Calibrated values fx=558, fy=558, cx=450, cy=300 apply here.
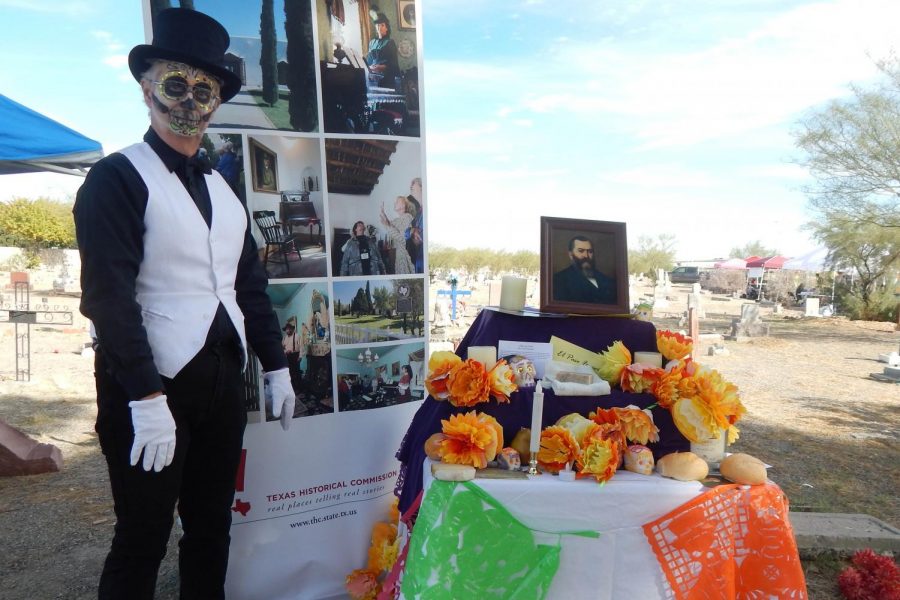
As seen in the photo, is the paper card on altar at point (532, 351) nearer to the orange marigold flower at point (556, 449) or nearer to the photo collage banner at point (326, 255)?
the orange marigold flower at point (556, 449)

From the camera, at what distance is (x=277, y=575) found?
2371mm

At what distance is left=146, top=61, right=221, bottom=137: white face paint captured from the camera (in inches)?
66.4

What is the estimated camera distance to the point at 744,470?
73.5 inches

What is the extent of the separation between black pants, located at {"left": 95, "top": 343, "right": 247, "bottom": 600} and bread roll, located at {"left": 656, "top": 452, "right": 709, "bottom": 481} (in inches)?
56.9

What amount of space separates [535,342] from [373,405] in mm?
798

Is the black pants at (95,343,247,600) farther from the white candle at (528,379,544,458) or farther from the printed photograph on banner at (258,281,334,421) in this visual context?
the white candle at (528,379,544,458)

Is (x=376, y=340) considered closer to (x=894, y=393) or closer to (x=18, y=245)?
(x=894, y=393)

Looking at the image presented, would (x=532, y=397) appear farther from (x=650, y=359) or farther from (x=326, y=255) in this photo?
(x=326, y=255)

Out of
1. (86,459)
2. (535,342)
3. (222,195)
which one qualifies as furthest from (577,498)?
(86,459)

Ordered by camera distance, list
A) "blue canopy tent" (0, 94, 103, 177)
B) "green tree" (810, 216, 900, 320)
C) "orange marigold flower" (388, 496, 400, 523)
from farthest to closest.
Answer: "green tree" (810, 216, 900, 320)
"blue canopy tent" (0, 94, 103, 177)
"orange marigold flower" (388, 496, 400, 523)

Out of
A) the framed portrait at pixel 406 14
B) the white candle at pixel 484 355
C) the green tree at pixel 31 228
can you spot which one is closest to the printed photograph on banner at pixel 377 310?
the white candle at pixel 484 355

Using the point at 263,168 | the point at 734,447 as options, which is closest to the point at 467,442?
the point at 263,168

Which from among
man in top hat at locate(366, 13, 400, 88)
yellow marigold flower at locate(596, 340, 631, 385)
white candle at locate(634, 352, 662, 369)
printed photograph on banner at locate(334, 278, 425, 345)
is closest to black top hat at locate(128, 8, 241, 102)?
man in top hat at locate(366, 13, 400, 88)

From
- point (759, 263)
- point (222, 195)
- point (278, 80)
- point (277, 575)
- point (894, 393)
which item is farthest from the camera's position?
point (759, 263)
